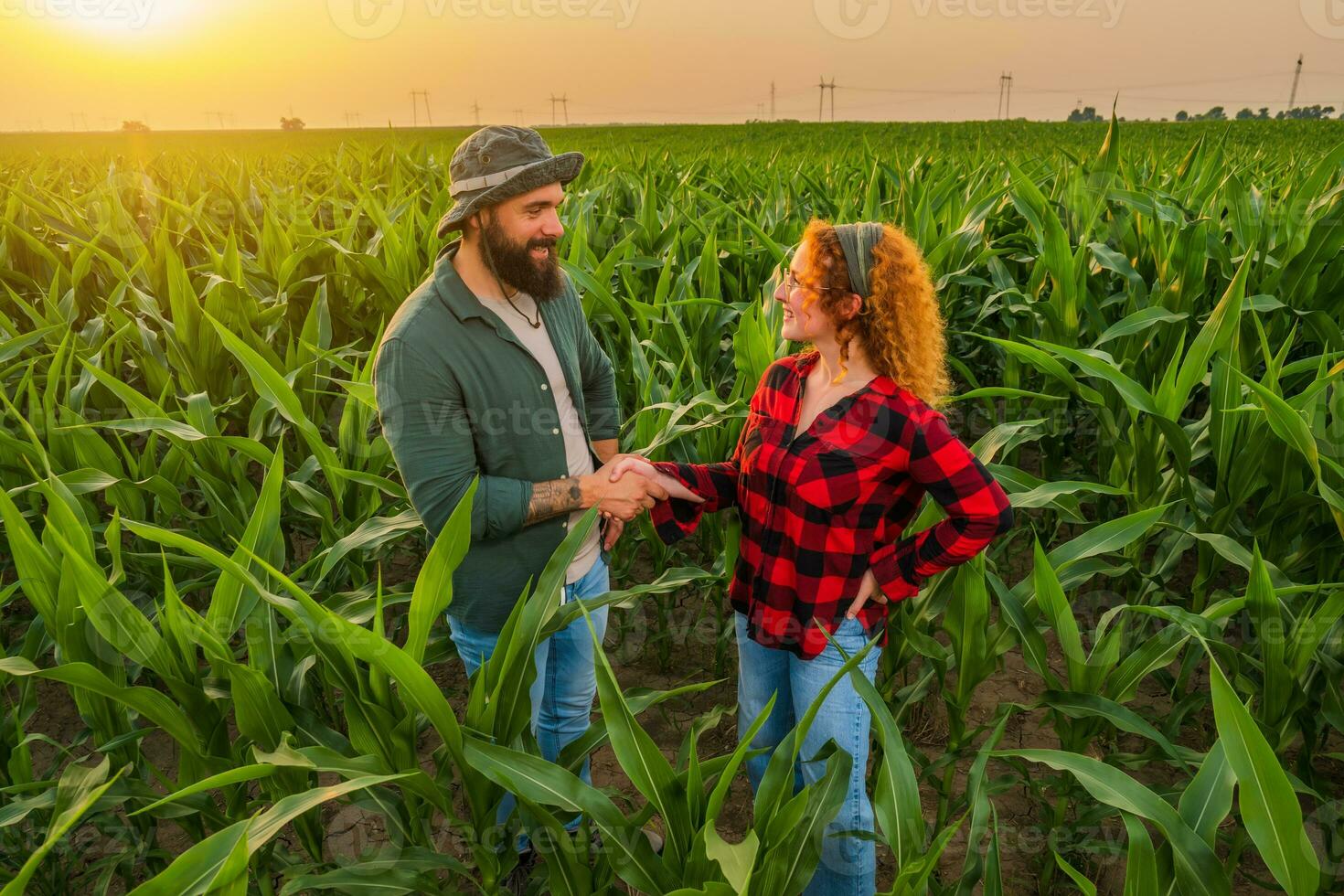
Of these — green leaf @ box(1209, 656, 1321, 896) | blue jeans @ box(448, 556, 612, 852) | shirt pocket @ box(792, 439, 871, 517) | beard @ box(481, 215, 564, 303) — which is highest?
beard @ box(481, 215, 564, 303)

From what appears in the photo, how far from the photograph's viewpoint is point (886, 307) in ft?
4.36

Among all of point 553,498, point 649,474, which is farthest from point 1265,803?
point 553,498

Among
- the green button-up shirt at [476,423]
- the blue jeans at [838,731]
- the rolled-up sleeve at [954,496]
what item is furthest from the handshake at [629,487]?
the rolled-up sleeve at [954,496]

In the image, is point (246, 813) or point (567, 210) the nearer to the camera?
point (246, 813)

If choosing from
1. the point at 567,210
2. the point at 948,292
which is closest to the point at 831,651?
the point at 948,292

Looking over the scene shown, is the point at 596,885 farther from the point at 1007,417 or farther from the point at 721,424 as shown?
the point at 1007,417

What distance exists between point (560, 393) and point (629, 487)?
28 cm

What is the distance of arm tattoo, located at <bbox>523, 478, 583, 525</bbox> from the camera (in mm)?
1570

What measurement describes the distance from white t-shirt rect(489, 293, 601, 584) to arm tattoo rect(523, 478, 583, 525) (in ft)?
0.13

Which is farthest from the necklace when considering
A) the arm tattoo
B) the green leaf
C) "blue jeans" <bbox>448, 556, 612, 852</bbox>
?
the green leaf

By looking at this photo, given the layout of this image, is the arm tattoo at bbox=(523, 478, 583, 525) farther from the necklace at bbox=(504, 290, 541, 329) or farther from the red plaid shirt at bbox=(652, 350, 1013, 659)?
the necklace at bbox=(504, 290, 541, 329)

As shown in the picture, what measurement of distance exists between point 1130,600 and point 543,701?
57.8 inches

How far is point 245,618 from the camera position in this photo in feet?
4.39

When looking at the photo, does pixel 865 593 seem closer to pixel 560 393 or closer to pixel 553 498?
pixel 553 498
